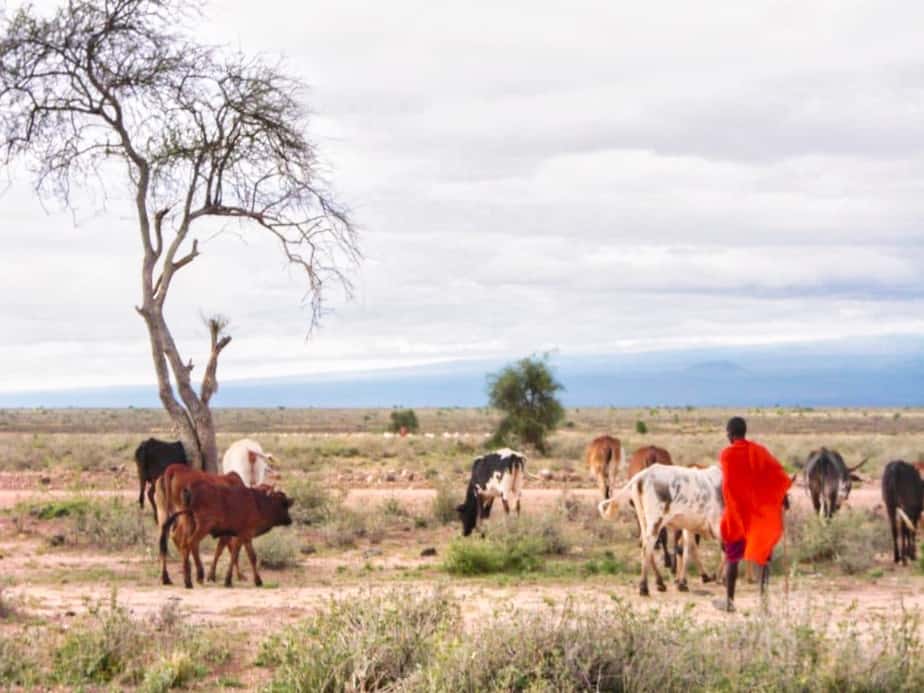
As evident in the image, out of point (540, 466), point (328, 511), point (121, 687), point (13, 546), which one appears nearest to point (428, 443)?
point (540, 466)

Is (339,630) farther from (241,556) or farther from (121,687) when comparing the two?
(241,556)

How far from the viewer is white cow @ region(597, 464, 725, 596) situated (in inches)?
550

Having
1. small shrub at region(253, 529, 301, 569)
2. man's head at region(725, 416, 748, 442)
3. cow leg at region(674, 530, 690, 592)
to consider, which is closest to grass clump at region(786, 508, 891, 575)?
cow leg at region(674, 530, 690, 592)

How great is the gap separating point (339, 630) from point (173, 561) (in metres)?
8.73

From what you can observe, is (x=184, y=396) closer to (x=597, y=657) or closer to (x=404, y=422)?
(x=597, y=657)

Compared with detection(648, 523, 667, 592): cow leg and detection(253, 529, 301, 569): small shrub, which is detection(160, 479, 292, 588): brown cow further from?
detection(648, 523, 667, 592): cow leg

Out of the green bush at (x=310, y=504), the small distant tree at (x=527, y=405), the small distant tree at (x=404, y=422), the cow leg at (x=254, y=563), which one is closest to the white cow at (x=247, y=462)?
the green bush at (x=310, y=504)

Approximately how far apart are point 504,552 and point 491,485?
4031mm

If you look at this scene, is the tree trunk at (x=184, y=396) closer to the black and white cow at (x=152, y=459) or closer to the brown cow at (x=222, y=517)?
the black and white cow at (x=152, y=459)

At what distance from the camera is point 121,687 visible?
9.38m

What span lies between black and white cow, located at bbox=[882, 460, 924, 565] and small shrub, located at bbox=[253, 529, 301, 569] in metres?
9.26

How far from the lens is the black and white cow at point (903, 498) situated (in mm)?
17500

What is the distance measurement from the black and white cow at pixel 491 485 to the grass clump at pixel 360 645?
34.8 feet

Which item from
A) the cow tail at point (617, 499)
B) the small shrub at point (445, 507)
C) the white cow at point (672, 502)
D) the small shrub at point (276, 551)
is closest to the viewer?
the white cow at point (672, 502)
